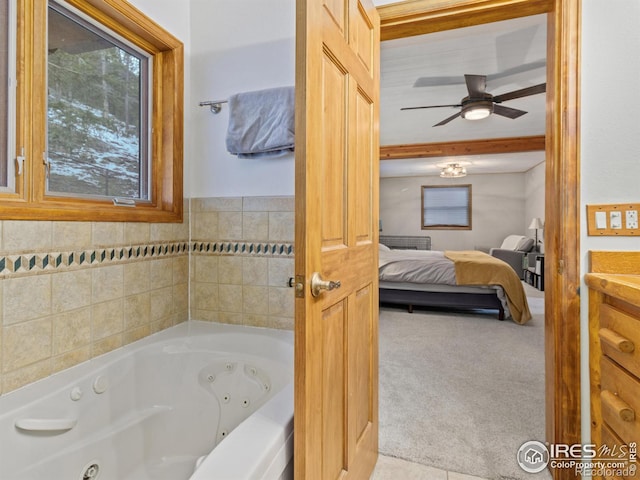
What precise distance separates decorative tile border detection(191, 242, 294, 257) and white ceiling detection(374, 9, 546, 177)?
4.17 ft

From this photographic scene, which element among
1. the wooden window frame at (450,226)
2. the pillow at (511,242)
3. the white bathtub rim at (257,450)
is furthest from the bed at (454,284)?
the wooden window frame at (450,226)

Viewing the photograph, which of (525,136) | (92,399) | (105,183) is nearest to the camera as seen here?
(92,399)

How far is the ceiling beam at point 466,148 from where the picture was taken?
16.6ft

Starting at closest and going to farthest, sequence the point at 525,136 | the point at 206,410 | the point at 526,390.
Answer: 1. the point at 206,410
2. the point at 526,390
3. the point at 525,136

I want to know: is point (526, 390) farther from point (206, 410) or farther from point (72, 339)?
point (72, 339)

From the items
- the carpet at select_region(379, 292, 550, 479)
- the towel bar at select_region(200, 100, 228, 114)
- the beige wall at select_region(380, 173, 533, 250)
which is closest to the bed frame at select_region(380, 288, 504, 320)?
the carpet at select_region(379, 292, 550, 479)

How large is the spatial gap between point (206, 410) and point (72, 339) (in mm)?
629

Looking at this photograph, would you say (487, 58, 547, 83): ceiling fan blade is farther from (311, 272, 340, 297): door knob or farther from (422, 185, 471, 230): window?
(422, 185, 471, 230): window

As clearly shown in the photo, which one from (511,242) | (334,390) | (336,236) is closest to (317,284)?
(336,236)

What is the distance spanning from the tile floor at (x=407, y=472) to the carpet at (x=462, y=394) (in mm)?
32

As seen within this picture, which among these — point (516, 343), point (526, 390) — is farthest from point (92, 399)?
point (516, 343)

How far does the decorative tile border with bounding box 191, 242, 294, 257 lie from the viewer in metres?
1.89

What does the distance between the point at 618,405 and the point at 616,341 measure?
0.21m

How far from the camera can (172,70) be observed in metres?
1.93
